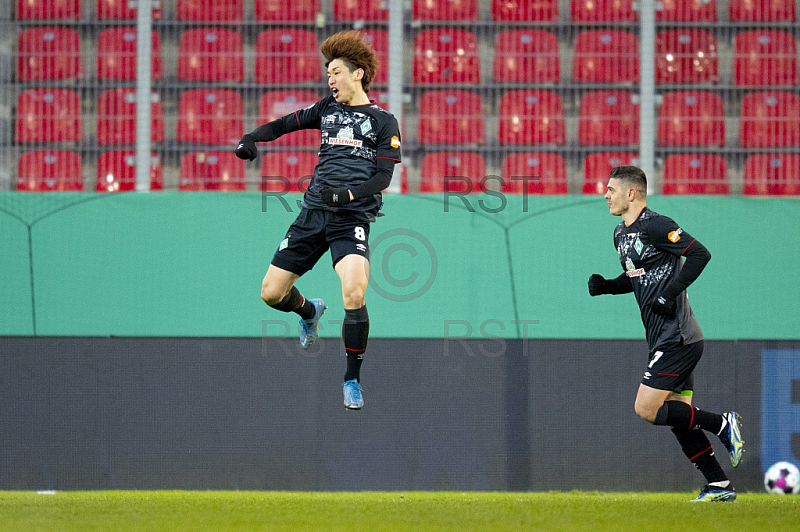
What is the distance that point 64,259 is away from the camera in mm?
7852

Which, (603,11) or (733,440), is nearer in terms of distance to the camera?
(733,440)

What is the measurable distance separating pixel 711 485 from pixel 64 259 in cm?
512

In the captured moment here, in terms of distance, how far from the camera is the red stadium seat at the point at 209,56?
27.0 ft

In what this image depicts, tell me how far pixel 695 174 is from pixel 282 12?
3718 mm

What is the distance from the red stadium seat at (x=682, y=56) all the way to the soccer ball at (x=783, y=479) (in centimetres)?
316

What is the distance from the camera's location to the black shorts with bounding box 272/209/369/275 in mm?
5270

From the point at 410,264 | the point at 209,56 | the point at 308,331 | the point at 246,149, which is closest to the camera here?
the point at 246,149

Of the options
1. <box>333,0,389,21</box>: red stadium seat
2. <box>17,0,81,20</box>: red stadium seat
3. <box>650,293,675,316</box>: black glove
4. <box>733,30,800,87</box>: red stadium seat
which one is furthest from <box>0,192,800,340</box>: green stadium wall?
<box>650,293,675,316</box>: black glove

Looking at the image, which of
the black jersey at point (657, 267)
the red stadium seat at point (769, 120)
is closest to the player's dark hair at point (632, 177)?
the black jersey at point (657, 267)

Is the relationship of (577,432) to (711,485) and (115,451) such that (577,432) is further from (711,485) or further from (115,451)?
(115,451)

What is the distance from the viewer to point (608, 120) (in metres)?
8.16

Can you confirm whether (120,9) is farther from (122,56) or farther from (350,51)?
(350,51)

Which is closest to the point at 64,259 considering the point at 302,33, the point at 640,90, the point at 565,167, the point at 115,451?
the point at 115,451

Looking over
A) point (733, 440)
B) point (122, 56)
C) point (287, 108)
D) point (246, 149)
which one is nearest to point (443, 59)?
point (287, 108)
